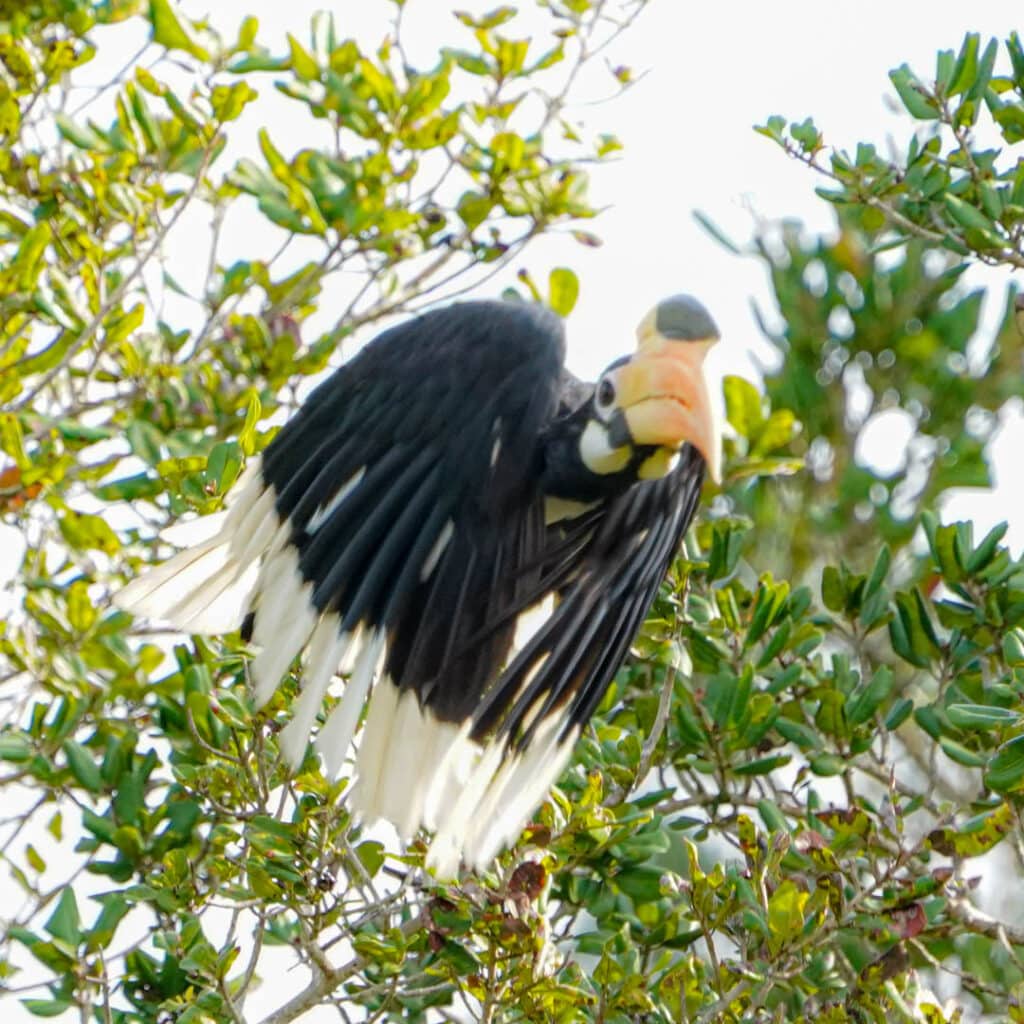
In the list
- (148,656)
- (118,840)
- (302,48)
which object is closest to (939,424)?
(302,48)

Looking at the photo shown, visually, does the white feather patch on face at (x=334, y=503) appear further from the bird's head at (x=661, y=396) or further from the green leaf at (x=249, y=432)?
the bird's head at (x=661, y=396)

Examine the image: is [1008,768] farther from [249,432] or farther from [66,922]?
[66,922]

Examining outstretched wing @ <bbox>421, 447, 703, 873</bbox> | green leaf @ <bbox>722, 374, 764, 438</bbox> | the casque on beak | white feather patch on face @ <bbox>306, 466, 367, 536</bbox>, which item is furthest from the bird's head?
green leaf @ <bbox>722, 374, 764, 438</bbox>

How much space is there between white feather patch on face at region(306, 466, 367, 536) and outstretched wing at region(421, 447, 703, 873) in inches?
9.8

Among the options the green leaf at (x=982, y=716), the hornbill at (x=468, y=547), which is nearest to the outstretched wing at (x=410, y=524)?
the hornbill at (x=468, y=547)

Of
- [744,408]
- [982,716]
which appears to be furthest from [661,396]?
[744,408]

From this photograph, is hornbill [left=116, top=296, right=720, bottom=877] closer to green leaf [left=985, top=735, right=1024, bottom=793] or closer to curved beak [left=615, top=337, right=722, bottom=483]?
curved beak [left=615, top=337, right=722, bottom=483]

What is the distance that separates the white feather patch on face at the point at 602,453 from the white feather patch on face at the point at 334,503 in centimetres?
27

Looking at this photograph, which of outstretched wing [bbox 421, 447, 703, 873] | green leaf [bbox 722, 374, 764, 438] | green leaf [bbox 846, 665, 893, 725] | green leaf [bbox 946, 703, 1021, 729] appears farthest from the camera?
green leaf [bbox 722, 374, 764, 438]

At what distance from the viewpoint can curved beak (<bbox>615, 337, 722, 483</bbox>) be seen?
2172 mm

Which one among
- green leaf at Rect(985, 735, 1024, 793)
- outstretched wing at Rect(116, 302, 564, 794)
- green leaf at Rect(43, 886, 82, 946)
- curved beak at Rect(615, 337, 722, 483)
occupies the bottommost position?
green leaf at Rect(43, 886, 82, 946)

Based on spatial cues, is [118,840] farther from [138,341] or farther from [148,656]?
[138,341]

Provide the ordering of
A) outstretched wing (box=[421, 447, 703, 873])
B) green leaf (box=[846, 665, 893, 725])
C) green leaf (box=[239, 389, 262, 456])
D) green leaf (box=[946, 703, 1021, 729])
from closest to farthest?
green leaf (box=[946, 703, 1021, 729])
outstretched wing (box=[421, 447, 703, 873])
green leaf (box=[239, 389, 262, 456])
green leaf (box=[846, 665, 893, 725])

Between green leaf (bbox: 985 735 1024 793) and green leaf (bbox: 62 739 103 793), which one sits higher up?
green leaf (bbox: 62 739 103 793)
